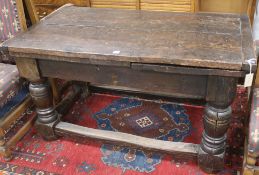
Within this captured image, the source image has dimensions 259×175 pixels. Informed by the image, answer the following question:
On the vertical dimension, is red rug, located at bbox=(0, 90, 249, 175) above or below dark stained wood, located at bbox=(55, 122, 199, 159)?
below

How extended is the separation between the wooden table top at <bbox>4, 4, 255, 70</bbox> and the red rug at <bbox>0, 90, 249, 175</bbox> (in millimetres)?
728

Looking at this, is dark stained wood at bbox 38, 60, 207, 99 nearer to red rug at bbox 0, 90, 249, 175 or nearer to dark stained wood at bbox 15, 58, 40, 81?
dark stained wood at bbox 15, 58, 40, 81

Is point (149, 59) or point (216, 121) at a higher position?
point (149, 59)

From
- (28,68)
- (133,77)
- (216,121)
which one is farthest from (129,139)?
(28,68)

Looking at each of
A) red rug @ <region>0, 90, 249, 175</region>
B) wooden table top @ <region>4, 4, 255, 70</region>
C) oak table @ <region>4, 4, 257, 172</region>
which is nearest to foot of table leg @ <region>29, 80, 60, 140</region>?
oak table @ <region>4, 4, 257, 172</region>

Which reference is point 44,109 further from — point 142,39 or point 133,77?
point 142,39

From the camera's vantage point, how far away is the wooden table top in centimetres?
150

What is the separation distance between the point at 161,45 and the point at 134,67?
20 cm

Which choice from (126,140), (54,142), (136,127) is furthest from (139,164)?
(54,142)

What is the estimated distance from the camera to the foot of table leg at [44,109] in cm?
194

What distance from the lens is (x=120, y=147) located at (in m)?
2.11

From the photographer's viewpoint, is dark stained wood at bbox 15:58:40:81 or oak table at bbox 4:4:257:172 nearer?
oak table at bbox 4:4:257:172

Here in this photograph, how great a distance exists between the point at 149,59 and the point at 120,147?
83cm

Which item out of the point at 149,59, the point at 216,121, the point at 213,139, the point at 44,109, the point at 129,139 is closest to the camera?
the point at 149,59
